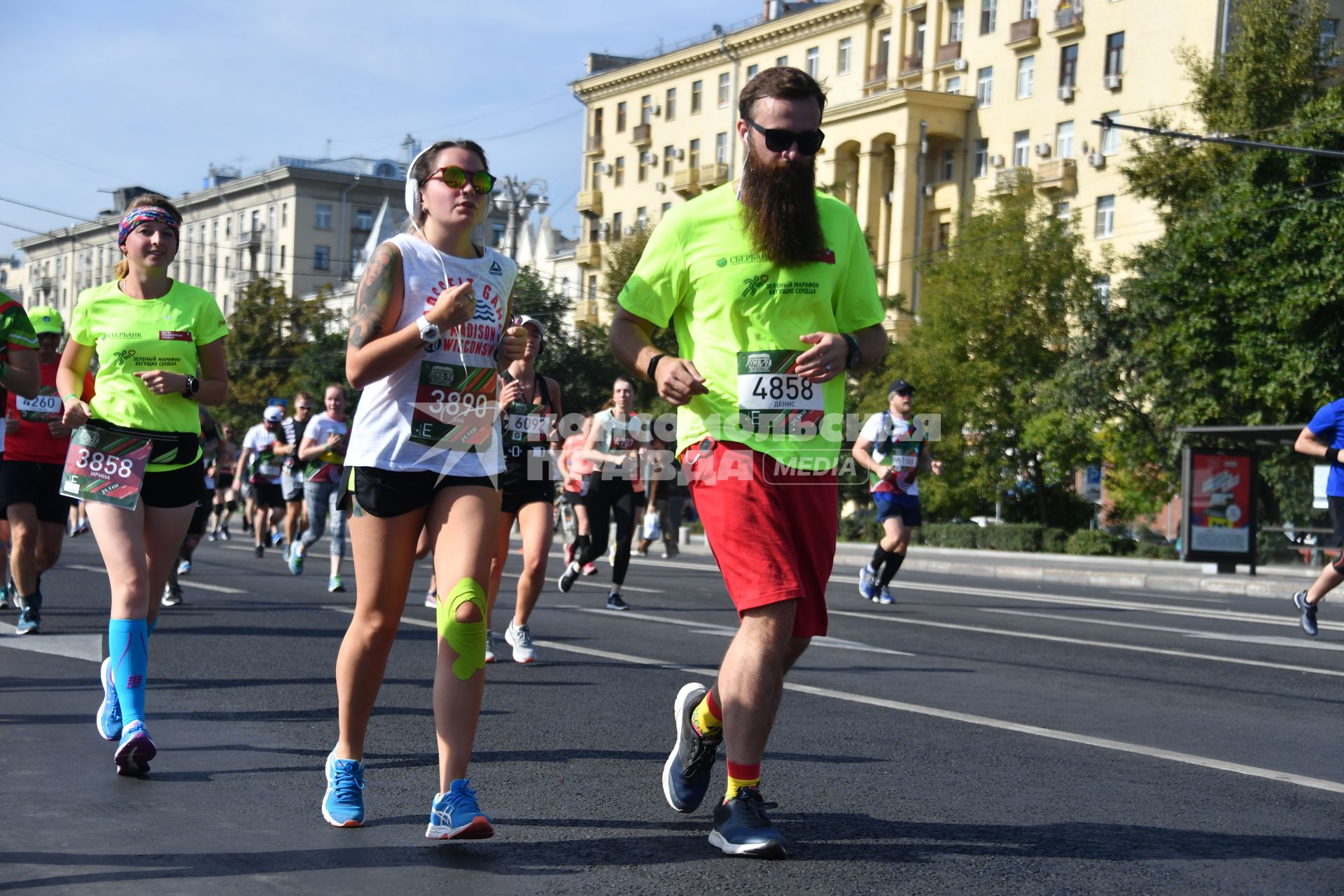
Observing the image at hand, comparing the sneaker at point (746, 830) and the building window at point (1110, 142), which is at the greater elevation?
the building window at point (1110, 142)

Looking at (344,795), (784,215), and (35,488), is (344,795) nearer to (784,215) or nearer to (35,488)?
(784,215)

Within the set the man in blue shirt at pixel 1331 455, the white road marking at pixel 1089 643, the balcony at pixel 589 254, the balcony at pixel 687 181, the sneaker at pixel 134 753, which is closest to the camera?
the sneaker at pixel 134 753

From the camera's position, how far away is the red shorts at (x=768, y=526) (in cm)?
457

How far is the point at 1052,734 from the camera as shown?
6.89m

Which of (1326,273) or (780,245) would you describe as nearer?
(780,245)

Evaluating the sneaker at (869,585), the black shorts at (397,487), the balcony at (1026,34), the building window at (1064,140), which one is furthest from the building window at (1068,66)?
the black shorts at (397,487)

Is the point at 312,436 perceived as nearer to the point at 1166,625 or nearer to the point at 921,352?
the point at 1166,625

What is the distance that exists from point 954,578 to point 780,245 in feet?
59.8

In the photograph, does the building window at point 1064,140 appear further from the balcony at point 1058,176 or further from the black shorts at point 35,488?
the black shorts at point 35,488

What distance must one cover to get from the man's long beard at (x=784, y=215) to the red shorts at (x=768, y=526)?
58 centimetres

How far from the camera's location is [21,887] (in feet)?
13.0

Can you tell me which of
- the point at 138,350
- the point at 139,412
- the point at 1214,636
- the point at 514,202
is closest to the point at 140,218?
the point at 138,350

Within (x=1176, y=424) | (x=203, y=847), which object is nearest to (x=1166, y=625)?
(x=203, y=847)

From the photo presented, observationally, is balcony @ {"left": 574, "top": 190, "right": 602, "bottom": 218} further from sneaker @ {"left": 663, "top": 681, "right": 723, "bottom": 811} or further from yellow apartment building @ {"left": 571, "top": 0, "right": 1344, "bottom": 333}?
sneaker @ {"left": 663, "top": 681, "right": 723, "bottom": 811}
